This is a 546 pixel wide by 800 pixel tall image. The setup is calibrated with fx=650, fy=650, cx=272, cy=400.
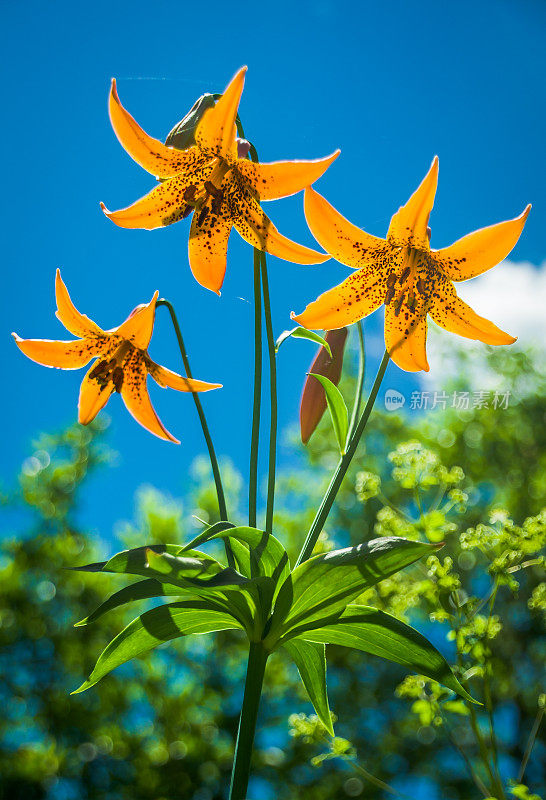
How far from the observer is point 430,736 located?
2688 millimetres

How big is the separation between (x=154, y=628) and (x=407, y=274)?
0.30m

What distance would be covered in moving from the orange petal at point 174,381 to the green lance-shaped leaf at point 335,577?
0.15m

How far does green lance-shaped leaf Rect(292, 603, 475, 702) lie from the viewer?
394 mm

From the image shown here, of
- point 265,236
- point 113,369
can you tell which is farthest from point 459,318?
point 113,369

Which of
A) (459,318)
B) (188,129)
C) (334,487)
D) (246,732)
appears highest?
(188,129)

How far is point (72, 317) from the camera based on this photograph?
0.47 metres

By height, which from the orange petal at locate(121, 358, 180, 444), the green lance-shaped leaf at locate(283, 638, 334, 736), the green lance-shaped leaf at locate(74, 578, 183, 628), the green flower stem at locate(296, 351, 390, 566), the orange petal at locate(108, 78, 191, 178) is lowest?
the green lance-shaped leaf at locate(283, 638, 334, 736)

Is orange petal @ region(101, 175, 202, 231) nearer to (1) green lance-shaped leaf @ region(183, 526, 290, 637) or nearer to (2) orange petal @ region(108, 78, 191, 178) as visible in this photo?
(2) orange petal @ region(108, 78, 191, 178)

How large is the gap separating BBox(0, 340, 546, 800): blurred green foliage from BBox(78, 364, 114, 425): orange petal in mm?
1643

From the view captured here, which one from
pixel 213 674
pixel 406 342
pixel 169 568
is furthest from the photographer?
pixel 213 674

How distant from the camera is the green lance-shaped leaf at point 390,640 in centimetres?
39

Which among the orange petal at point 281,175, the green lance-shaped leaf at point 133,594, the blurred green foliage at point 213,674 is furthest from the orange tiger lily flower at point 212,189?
the blurred green foliage at point 213,674

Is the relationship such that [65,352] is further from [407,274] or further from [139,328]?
[407,274]

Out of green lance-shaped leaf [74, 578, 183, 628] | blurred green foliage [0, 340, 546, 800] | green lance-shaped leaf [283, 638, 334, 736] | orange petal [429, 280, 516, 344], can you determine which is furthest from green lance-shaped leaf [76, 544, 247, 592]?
blurred green foliage [0, 340, 546, 800]
